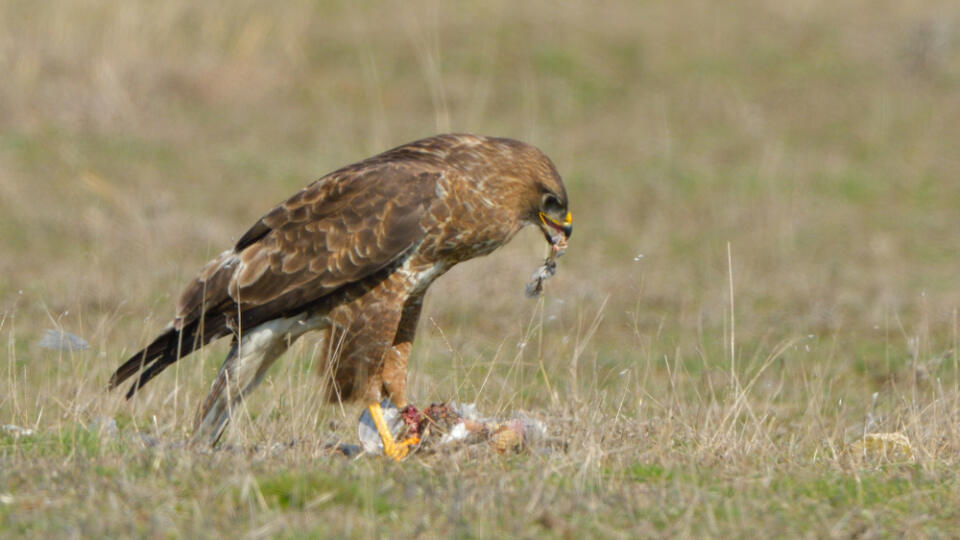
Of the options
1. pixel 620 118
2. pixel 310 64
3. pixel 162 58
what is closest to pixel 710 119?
pixel 620 118

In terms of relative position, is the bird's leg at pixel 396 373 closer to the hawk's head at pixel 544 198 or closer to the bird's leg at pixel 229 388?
the bird's leg at pixel 229 388

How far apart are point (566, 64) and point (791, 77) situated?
3056mm

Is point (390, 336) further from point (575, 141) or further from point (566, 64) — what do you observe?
point (566, 64)

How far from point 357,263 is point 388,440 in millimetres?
786

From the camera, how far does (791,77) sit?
19.4m

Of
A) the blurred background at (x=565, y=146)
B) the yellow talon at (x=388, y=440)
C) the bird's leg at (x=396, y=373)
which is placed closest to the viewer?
the yellow talon at (x=388, y=440)

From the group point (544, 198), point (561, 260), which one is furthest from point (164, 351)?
point (561, 260)

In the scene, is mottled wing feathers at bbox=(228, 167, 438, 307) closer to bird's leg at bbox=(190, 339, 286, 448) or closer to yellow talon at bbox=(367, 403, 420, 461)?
bird's leg at bbox=(190, 339, 286, 448)

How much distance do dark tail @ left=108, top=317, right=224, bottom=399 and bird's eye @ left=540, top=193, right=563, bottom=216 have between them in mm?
1585

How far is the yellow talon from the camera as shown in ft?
20.1

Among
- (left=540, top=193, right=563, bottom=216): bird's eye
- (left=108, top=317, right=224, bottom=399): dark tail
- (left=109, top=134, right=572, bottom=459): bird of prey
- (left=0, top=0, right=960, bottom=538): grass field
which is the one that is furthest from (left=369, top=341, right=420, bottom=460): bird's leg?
(left=540, top=193, right=563, bottom=216): bird's eye

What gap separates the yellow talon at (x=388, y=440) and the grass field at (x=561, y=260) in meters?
0.26

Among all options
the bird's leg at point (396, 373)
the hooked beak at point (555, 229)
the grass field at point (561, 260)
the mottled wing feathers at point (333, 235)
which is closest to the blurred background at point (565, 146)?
the grass field at point (561, 260)

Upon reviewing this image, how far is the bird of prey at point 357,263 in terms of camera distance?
6.31 m
